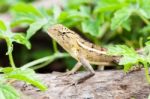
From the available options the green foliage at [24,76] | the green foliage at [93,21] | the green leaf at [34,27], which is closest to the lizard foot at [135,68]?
the green foliage at [93,21]


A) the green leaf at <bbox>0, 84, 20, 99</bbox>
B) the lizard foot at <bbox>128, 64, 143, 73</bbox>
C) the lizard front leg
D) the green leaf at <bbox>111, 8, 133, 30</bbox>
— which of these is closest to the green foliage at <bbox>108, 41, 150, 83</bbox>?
the lizard foot at <bbox>128, 64, 143, 73</bbox>

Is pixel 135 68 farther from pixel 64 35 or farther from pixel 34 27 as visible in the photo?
pixel 34 27

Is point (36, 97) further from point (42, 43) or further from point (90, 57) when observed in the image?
point (42, 43)

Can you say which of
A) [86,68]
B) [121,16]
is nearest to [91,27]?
[121,16]

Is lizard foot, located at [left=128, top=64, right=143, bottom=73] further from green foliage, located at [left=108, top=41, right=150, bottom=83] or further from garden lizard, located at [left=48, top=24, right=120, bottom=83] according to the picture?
garden lizard, located at [left=48, top=24, right=120, bottom=83]

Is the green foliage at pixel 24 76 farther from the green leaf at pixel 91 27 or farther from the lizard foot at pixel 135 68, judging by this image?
the green leaf at pixel 91 27
